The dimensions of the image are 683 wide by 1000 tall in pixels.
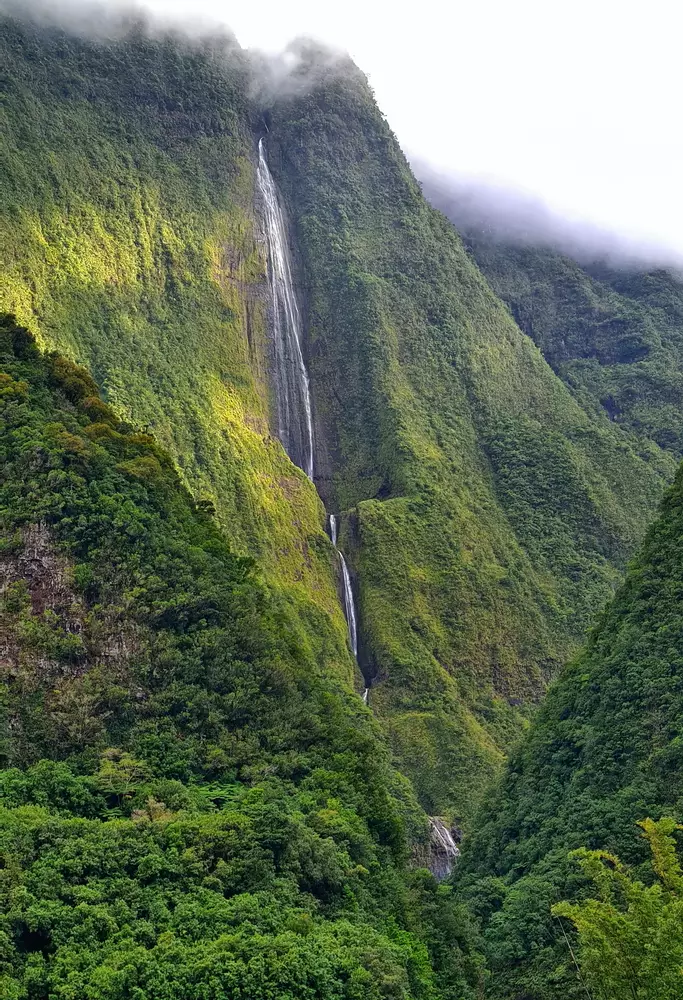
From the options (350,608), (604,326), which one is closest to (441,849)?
(350,608)

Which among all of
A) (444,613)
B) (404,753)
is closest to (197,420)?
(444,613)

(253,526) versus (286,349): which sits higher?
(286,349)

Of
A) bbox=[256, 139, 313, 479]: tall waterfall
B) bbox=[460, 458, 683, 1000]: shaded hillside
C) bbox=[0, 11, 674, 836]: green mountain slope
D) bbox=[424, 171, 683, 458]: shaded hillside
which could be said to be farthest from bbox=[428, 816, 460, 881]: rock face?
bbox=[424, 171, 683, 458]: shaded hillside

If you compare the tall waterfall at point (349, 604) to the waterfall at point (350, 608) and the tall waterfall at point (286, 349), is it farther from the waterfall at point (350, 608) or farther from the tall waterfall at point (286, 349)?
the tall waterfall at point (286, 349)

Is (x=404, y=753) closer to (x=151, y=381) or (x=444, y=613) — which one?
(x=444, y=613)

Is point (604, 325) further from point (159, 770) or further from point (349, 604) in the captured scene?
point (159, 770)

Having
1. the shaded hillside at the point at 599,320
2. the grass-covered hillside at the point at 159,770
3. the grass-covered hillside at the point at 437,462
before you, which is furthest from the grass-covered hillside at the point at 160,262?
the shaded hillside at the point at 599,320
